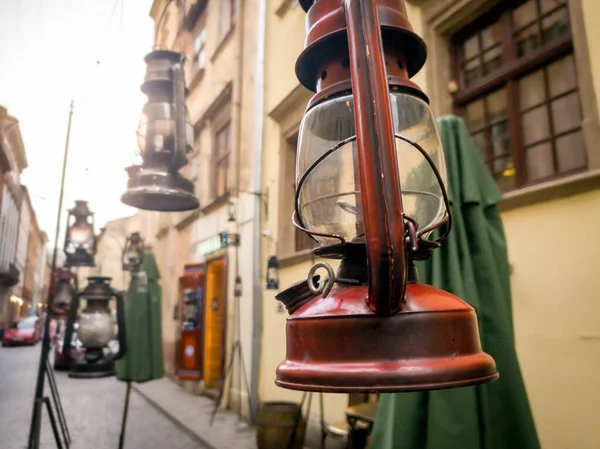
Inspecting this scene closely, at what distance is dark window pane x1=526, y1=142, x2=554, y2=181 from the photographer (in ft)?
10.3

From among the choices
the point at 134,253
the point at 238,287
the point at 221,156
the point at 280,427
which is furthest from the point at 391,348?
the point at 221,156

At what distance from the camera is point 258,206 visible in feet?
21.9

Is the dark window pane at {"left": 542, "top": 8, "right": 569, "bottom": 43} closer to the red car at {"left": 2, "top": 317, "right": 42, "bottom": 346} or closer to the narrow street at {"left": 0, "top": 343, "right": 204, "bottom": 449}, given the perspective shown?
the narrow street at {"left": 0, "top": 343, "right": 204, "bottom": 449}

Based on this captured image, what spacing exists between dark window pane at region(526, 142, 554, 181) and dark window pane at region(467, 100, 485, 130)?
58 centimetres

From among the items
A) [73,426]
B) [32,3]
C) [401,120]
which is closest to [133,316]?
[73,426]

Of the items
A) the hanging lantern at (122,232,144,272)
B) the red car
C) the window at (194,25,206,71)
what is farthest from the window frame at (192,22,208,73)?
the red car

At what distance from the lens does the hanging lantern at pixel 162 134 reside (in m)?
2.28

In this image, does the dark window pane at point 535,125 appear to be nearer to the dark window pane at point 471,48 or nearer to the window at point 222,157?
the dark window pane at point 471,48

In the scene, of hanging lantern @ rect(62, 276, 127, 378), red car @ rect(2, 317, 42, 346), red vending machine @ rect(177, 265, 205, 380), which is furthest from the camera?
red car @ rect(2, 317, 42, 346)

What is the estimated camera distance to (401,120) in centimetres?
103

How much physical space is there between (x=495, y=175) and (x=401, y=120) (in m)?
2.83

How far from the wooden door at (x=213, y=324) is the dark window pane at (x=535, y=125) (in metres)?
5.78

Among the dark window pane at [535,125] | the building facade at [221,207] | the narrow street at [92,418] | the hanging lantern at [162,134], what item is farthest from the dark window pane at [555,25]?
the narrow street at [92,418]

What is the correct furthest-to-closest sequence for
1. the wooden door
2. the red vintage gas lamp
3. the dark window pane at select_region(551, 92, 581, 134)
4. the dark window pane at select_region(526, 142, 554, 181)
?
the wooden door < the dark window pane at select_region(526, 142, 554, 181) < the dark window pane at select_region(551, 92, 581, 134) < the red vintage gas lamp
